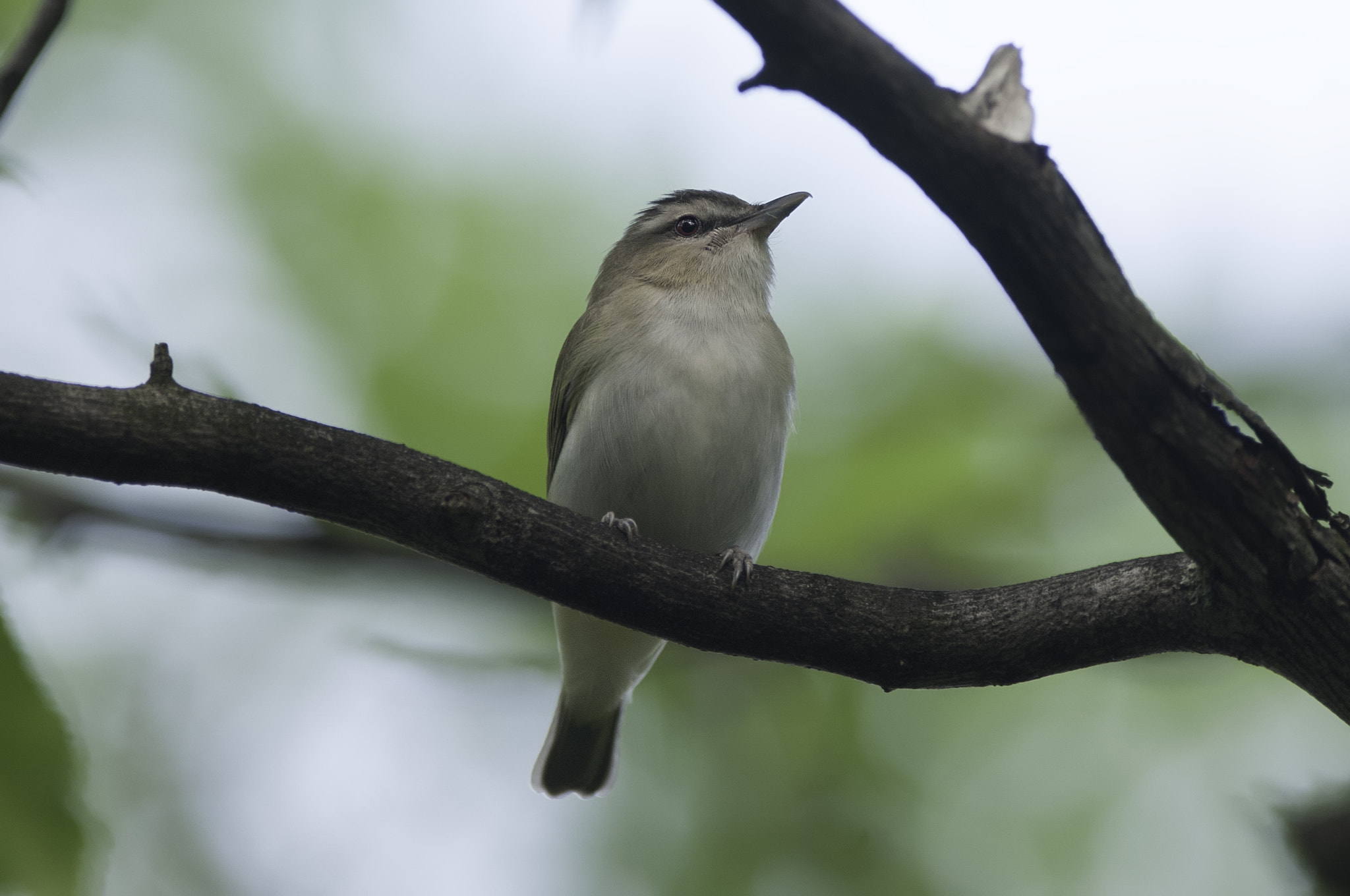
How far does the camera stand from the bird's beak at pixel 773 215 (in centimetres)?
727

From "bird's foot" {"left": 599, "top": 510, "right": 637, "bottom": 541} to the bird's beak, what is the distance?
103 inches

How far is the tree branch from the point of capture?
3.45 m

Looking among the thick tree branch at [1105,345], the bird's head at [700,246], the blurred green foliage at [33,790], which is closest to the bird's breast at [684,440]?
the bird's head at [700,246]

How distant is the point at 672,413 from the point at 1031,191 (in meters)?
3.04

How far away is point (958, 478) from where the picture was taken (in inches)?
269

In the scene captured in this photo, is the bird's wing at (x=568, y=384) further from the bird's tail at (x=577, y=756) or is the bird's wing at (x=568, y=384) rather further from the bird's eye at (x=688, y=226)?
the bird's tail at (x=577, y=756)

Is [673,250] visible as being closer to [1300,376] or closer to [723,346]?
[723,346]

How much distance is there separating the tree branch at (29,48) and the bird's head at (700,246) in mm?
3589

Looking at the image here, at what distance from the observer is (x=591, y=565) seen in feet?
12.3

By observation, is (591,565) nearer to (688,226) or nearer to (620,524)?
(620,524)

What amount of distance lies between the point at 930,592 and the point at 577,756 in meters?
3.79

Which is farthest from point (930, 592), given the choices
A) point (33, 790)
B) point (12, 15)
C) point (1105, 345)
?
point (12, 15)

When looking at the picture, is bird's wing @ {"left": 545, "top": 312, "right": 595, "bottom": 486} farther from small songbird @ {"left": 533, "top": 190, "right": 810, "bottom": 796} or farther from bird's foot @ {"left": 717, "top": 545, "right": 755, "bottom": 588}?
bird's foot @ {"left": 717, "top": 545, "right": 755, "bottom": 588}

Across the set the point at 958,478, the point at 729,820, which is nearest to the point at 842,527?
the point at 958,478
